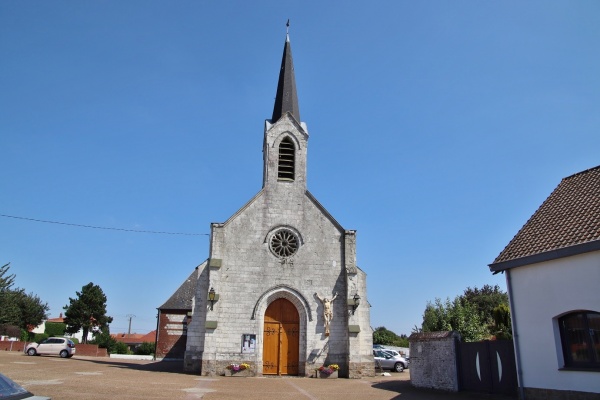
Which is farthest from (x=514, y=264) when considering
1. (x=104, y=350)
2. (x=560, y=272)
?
(x=104, y=350)

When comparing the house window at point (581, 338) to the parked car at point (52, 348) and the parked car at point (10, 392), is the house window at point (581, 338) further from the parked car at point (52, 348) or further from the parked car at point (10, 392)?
the parked car at point (52, 348)

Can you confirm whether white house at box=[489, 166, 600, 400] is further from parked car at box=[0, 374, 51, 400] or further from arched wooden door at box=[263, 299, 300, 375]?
parked car at box=[0, 374, 51, 400]

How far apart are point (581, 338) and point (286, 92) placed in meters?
19.5

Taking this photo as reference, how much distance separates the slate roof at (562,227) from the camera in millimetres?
11047

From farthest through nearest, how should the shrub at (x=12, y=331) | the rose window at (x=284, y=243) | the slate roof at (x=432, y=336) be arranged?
1. the shrub at (x=12, y=331)
2. the rose window at (x=284, y=243)
3. the slate roof at (x=432, y=336)

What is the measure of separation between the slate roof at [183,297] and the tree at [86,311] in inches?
757

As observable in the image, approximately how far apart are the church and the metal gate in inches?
245

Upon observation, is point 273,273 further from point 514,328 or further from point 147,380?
point 514,328

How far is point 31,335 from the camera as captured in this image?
143 feet

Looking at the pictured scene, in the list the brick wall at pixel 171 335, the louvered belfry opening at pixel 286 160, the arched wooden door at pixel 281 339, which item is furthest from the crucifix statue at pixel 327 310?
the brick wall at pixel 171 335

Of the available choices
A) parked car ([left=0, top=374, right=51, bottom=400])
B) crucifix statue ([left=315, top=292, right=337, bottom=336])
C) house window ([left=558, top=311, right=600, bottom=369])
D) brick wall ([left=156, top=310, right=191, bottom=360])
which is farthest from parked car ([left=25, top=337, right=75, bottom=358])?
house window ([left=558, top=311, right=600, bottom=369])

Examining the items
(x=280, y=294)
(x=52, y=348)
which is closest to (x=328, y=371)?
(x=280, y=294)

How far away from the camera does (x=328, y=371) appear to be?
19.0 m

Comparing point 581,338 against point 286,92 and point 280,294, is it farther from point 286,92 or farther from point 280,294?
point 286,92
